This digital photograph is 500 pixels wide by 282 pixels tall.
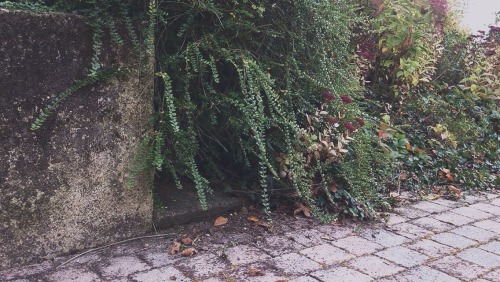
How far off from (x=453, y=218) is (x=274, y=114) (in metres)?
1.43

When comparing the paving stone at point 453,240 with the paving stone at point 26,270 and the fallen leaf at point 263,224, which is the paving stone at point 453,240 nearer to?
the fallen leaf at point 263,224

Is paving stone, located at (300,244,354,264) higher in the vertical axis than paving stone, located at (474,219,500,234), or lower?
higher

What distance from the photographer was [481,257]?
262 cm

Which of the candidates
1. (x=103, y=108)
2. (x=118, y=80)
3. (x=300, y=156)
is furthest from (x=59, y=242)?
(x=300, y=156)

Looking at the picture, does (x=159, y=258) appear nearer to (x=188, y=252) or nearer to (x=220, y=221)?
(x=188, y=252)

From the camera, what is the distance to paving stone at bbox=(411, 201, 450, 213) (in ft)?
11.3

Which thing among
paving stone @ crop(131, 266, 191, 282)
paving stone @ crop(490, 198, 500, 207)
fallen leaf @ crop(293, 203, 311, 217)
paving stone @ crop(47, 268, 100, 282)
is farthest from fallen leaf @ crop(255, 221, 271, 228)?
paving stone @ crop(490, 198, 500, 207)

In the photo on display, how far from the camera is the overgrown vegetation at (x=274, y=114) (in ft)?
8.45

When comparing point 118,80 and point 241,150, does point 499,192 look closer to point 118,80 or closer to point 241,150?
point 241,150

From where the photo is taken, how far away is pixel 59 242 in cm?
234

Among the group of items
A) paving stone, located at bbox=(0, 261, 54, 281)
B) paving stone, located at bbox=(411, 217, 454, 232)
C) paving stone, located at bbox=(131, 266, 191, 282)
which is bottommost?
paving stone, located at bbox=(411, 217, 454, 232)

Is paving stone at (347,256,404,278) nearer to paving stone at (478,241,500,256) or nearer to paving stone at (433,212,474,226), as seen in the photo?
paving stone at (478,241,500,256)

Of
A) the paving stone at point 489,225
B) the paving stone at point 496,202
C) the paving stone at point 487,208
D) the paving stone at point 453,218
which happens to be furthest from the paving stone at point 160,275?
the paving stone at point 496,202

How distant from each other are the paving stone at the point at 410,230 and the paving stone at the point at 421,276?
19.0 inches
